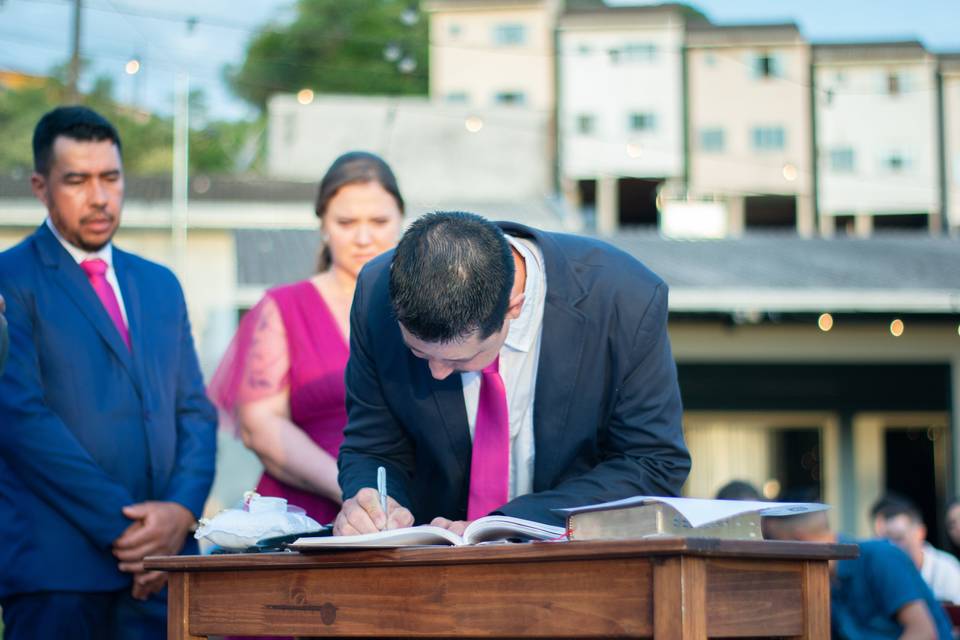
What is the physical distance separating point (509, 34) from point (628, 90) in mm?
3943

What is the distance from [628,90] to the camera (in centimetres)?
3378

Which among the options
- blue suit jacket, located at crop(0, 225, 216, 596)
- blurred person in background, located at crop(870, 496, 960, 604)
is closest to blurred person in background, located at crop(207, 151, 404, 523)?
blue suit jacket, located at crop(0, 225, 216, 596)

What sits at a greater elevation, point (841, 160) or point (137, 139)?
point (137, 139)

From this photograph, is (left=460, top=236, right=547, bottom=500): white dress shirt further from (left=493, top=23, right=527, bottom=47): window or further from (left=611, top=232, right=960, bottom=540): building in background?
(left=493, top=23, right=527, bottom=47): window

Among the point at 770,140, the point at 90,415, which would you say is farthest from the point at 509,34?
the point at 90,415

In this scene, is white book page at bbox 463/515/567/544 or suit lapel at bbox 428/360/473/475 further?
suit lapel at bbox 428/360/473/475

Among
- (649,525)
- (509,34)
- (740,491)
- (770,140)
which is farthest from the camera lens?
(509,34)

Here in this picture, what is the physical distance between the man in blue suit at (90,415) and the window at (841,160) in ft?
107

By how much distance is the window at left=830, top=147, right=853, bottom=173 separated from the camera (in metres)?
34.5

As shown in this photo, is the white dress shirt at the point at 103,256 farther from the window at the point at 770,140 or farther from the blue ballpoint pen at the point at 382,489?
the window at the point at 770,140

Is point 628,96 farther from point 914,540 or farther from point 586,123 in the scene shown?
point 914,540

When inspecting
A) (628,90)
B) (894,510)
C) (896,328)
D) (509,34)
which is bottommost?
(894,510)

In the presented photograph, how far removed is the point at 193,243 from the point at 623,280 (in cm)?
1683

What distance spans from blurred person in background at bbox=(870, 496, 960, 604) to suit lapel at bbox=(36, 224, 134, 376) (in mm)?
4921
